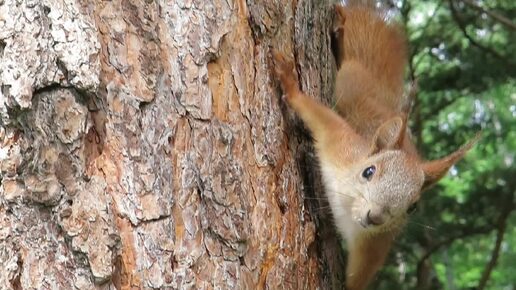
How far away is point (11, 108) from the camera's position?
2121 millimetres

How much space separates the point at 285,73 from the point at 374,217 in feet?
2.36

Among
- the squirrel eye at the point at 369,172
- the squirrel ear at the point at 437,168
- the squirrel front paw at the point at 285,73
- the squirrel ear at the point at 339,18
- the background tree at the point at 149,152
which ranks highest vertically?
the squirrel ear at the point at 339,18

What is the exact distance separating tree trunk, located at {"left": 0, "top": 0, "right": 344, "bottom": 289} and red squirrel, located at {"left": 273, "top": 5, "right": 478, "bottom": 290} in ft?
1.16

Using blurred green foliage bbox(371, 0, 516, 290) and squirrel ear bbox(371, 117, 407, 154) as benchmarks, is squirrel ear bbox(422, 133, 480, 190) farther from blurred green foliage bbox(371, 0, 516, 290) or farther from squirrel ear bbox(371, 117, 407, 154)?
blurred green foliage bbox(371, 0, 516, 290)

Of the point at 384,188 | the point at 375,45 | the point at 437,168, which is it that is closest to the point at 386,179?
the point at 384,188

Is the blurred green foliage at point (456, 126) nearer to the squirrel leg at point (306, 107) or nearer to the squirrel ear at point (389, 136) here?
the squirrel ear at point (389, 136)

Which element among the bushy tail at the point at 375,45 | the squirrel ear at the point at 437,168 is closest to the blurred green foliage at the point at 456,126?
the bushy tail at the point at 375,45

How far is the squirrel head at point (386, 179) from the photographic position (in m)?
3.03

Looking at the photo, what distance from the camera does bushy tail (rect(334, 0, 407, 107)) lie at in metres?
3.69

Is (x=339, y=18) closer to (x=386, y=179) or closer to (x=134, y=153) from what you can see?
(x=386, y=179)

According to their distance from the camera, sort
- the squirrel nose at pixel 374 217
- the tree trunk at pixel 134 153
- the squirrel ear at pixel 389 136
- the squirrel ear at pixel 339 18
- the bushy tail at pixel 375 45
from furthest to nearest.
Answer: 1. the bushy tail at pixel 375 45
2. the squirrel ear at pixel 339 18
3. the squirrel ear at pixel 389 136
4. the squirrel nose at pixel 374 217
5. the tree trunk at pixel 134 153

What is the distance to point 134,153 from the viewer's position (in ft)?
7.06

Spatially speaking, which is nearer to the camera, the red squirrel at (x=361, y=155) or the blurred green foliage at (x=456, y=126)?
the red squirrel at (x=361, y=155)

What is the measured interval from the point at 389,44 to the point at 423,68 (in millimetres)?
1410
